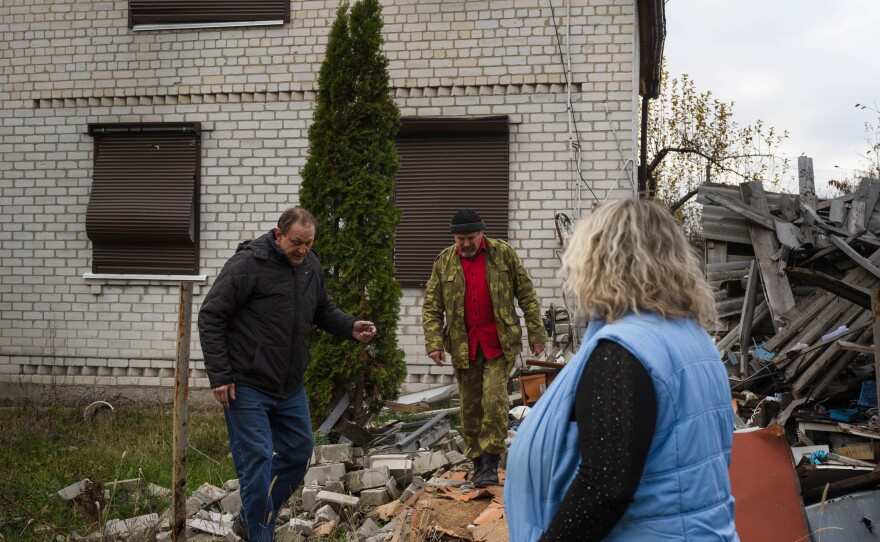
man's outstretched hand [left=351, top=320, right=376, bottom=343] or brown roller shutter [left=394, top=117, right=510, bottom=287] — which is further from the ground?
brown roller shutter [left=394, top=117, right=510, bottom=287]

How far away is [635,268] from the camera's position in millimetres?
2105

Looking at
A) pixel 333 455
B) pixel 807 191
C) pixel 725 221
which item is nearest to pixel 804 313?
pixel 725 221

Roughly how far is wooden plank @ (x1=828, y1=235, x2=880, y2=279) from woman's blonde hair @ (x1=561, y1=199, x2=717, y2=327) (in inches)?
268

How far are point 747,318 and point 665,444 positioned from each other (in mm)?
7300

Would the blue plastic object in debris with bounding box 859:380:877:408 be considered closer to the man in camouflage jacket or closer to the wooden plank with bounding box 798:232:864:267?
the wooden plank with bounding box 798:232:864:267

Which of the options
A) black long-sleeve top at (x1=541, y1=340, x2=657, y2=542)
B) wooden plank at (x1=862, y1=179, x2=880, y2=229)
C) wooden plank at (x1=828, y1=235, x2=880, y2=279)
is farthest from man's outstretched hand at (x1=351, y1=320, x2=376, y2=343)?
wooden plank at (x1=862, y1=179, x2=880, y2=229)

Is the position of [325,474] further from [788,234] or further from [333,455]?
[788,234]

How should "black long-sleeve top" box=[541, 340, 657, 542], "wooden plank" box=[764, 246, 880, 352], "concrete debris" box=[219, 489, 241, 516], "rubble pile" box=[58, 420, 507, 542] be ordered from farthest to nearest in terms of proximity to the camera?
"wooden plank" box=[764, 246, 880, 352], "concrete debris" box=[219, 489, 241, 516], "rubble pile" box=[58, 420, 507, 542], "black long-sleeve top" box=[541, 340, 657, 542]

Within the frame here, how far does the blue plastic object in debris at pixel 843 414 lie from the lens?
22.6ft

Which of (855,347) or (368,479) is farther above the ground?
(855,347)

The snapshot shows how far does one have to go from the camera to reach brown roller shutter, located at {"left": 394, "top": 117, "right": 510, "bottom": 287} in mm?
10969

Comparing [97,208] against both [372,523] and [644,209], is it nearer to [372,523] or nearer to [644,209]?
[372,523]

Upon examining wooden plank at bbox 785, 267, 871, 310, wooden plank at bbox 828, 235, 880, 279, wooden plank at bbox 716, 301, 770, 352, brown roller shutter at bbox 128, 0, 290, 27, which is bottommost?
wooden plank at bbox 716, 301, 770, 352

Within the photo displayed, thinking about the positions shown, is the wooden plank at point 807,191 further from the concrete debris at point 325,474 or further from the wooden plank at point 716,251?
the concrete debris at point 325,474
